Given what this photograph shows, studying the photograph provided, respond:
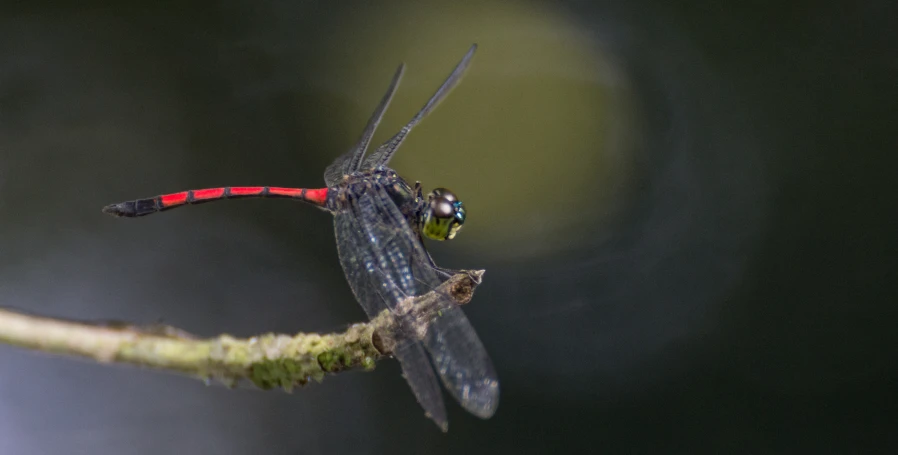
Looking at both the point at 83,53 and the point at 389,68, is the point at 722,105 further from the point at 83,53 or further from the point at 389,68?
the point at 83,53

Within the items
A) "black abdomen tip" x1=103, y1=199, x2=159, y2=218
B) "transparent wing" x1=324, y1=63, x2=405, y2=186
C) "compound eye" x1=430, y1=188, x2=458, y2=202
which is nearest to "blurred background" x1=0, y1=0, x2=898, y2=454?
"black abdomen tip" x1=103, y1=199, x2=159, y2=218

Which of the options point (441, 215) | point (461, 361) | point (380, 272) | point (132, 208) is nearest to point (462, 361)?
point (461, 361)

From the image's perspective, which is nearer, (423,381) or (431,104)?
(423,381)

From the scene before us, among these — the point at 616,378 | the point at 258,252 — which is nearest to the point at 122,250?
the point at 258,252

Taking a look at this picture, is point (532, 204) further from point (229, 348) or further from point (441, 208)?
point (229, 348)

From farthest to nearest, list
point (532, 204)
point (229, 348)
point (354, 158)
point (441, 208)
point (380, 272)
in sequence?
1. point (532, 204)
2. point (354, 158)
3. point (441, 208)
4. point (380, 272)
5. point (229, 348)

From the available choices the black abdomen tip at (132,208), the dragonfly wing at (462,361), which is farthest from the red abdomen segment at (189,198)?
the dragonfly wing at (462,361)

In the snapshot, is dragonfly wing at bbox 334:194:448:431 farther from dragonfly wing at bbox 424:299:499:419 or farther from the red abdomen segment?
the red abdomen segment

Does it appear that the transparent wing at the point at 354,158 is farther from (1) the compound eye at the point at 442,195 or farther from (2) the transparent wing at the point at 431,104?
(1) the compound eye at the point at 442,195
